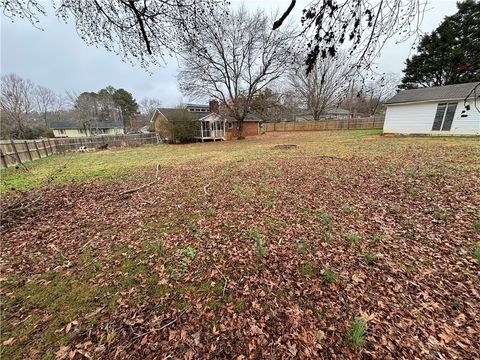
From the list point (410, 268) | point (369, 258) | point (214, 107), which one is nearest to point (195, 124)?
point (214, 107)

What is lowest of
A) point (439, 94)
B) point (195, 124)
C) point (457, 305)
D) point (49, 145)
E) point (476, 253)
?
point (457, 305)

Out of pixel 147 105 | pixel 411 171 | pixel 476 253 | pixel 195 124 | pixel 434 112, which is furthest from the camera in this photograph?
pixel 147 105

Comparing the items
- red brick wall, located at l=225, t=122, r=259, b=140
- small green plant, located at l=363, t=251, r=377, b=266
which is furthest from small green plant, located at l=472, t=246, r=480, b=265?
red brick wall, located at l=225, t=122, r=259, b=140

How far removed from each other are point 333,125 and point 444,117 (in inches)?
701

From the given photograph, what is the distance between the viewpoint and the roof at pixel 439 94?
1421 centimetres

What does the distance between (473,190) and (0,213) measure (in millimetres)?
11037

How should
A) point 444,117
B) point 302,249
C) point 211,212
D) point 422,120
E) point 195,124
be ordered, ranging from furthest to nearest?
point 195,124 < point 422,120 < point 444,117 < point 211,212 < point 302,249

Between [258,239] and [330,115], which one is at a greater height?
[330,115]

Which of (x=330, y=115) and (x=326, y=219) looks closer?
(x=326, y=219)

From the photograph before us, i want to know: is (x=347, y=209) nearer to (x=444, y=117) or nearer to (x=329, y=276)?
(x=329, y=276)

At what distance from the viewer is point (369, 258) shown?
312 cm

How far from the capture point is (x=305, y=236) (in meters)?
3.70

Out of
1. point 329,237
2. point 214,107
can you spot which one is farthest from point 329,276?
point 214,107

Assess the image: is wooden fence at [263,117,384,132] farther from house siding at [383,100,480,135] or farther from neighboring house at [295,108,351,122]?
neighboring house at [295,108,351,122]
